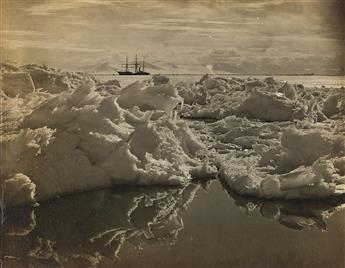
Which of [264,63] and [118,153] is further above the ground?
[264,63]

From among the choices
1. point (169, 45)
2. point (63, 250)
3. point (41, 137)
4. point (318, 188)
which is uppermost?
point (169, 45)

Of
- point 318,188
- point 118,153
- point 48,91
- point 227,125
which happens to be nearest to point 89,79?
point 48,91

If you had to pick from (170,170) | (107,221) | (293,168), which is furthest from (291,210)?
(107,221)

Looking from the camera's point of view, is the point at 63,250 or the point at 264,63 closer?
the point at 63,250

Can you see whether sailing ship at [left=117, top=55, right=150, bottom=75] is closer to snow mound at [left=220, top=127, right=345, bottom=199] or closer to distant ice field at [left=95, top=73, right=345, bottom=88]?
distant ice field at [left=95, top=73, right=345, bottom=88]

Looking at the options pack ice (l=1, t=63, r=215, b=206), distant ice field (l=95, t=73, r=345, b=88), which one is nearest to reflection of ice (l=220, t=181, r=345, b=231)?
pack ice (l=1, t=63, r=215, b=206)

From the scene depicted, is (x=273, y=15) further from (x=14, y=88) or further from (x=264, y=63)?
(x=14, y=88)

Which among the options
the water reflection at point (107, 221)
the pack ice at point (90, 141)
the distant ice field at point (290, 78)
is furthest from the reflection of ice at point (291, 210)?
the distant ice field at point (290, 78)

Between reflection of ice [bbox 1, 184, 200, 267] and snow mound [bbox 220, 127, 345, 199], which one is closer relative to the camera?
reflection of ice [bbox 1, 184, 200, 267]

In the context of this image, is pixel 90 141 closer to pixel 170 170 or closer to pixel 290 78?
pixel 170 170
